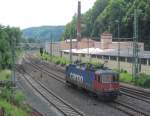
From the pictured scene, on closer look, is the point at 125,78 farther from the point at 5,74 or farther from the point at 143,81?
the point at 5,74

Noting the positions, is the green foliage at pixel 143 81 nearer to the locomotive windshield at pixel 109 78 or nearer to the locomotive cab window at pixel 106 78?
the locomotive windshield at pixel 109 78

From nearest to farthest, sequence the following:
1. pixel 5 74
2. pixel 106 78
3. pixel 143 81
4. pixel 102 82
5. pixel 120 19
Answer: pixel 102 82
pixel 106 78
pixel 143 81
pixel 5 74
pixel 120 19

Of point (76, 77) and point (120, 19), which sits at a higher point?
point (120, 19)

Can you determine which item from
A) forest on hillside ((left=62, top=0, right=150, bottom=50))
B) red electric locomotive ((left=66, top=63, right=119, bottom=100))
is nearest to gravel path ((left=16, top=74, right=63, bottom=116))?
red electric locomotive ((left=66, top=63, right=119, bottom=100))

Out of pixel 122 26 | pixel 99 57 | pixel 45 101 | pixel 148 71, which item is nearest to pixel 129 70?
pixel 148 71

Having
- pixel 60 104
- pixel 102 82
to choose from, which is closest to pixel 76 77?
pixel 102 82

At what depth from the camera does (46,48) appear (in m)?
148

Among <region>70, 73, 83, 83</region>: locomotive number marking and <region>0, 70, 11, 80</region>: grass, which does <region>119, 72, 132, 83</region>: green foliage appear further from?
<region>0, 70, 11, 80</region>: grass

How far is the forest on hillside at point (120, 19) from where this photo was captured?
97312mm

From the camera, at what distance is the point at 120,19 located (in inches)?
4560

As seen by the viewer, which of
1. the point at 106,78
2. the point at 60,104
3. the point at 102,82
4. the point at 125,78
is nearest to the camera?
the point at 60,104

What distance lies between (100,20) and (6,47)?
82.9m

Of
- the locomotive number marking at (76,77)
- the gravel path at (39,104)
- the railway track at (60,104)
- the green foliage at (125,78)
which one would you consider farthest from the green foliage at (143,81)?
the gravel path at (39,104)

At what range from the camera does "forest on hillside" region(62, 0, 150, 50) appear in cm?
9731
